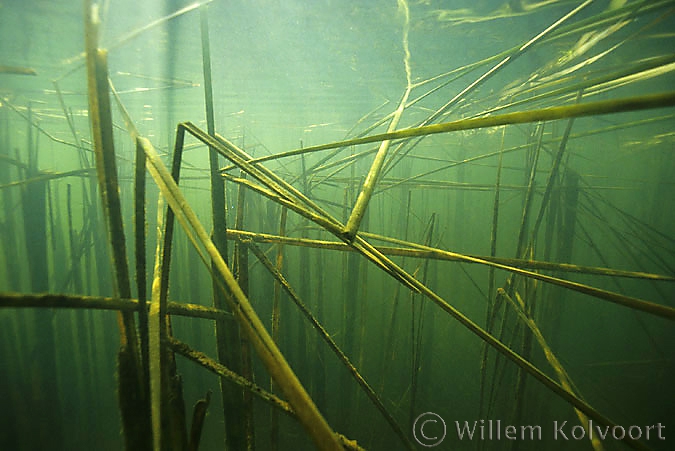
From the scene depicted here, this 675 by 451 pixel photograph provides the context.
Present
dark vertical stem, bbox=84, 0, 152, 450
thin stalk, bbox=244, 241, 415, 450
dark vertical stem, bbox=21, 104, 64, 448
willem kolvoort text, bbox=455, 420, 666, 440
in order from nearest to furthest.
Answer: dark vertical stem, bbox=84, 0, 152, 450 < thin stalk, bbox=244, 241, 415, 450 < willem kolvoort text, bbox=455, 420, 666, 440 < dark vertical stem, bbox=21, 104, 64, 448

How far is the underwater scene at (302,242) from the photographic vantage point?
0.80 m

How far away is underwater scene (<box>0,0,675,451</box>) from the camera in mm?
800

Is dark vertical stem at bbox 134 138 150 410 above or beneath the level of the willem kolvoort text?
above

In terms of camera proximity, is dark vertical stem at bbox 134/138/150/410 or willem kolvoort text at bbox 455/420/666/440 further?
willem kolvoort text at bbox 455/420/666/440

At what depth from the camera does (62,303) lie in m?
0.67

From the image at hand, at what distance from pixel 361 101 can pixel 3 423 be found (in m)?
9.77

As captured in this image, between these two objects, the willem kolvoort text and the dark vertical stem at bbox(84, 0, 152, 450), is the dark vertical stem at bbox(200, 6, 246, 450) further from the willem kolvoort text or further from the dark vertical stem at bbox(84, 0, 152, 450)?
the willem kolvoort text

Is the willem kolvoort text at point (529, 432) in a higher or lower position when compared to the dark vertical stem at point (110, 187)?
lower

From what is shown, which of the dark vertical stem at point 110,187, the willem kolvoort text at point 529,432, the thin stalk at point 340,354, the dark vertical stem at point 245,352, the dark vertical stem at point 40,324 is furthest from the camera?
the dark vertical stem at point 40,324

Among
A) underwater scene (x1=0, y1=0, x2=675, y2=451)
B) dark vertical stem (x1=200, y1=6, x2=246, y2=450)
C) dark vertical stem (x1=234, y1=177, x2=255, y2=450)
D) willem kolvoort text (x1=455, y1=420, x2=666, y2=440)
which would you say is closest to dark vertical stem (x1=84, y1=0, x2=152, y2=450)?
underwater scene (x1=0, y1=0, x2=675, y2=451)

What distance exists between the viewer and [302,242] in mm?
1324

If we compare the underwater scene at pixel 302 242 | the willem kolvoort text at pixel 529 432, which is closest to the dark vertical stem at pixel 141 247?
the underwater scene at pixel 302 242

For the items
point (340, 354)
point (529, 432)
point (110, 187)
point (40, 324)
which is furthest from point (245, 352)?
point (529, 432)

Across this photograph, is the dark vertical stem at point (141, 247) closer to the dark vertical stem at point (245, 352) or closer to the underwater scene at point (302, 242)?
the underwater scene at point (302, 242)
